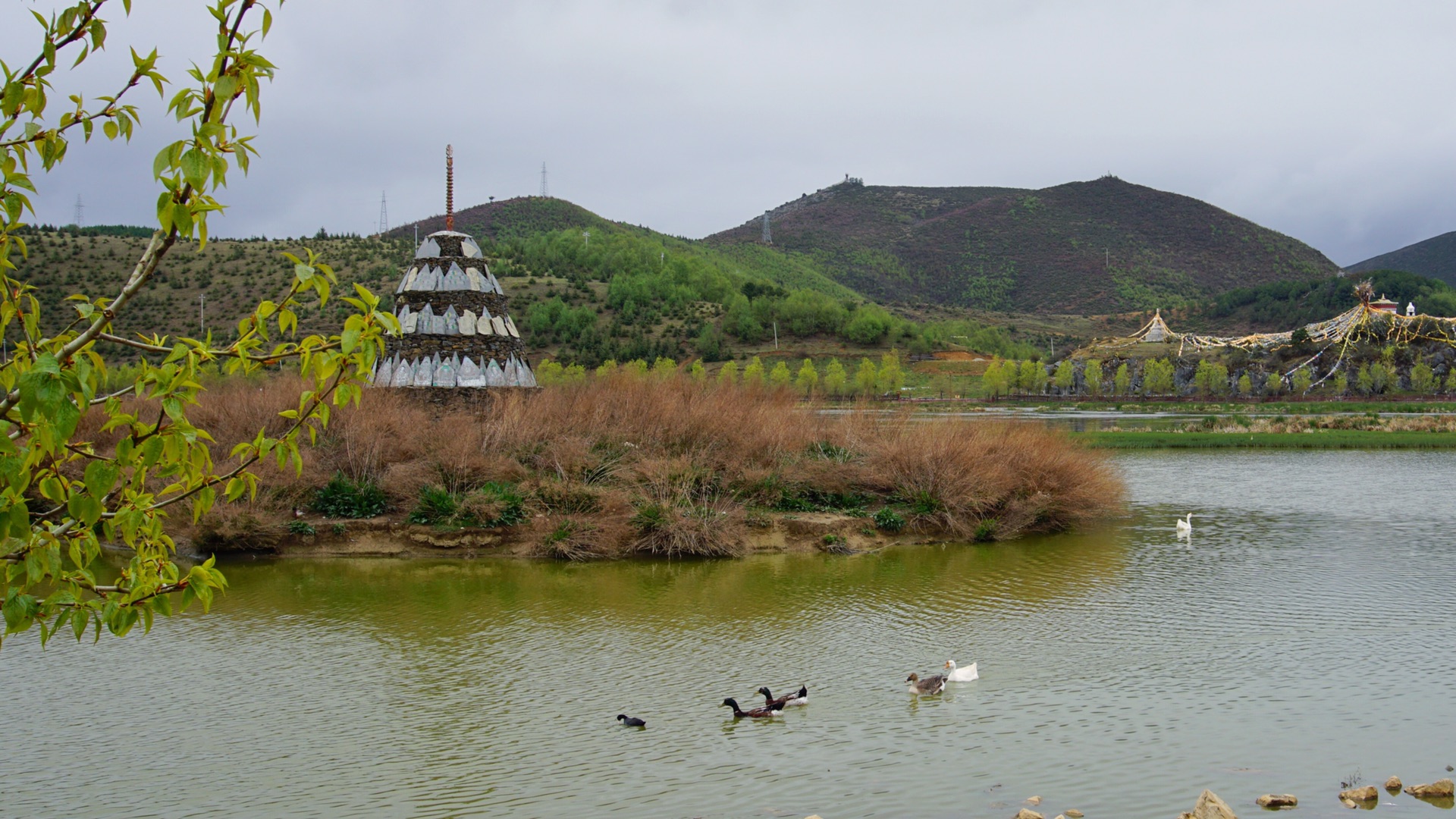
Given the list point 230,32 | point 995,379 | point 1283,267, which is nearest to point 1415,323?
point 995,379

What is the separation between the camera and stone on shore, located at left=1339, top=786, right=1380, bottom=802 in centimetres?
953

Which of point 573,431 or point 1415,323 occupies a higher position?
point 1415,323

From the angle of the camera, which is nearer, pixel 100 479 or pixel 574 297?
pixel 100 479

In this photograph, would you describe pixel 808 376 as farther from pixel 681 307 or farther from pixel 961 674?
pixel 961 674

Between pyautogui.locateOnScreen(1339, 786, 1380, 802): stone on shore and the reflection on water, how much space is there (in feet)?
0.59

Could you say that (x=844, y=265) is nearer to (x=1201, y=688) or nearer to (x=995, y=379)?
(x=995, y=379)

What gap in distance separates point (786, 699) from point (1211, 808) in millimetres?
4804

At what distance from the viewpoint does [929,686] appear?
12688 mm

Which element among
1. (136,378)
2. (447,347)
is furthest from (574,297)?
(136,378)

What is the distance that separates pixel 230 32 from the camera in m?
4.55

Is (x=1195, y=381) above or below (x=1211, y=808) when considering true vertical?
above

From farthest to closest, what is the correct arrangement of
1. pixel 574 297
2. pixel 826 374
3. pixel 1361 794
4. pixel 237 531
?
pixel 574 297 < pixel 826 374 < pixel 237 531 < pixel 1361 794

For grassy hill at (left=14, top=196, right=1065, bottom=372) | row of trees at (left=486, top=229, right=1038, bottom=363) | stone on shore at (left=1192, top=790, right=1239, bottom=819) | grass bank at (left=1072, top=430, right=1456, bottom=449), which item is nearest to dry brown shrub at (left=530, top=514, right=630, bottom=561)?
stone on shore at (left=1192, top=790, right=1239, bottom=819)

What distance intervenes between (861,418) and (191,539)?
51.4ft
